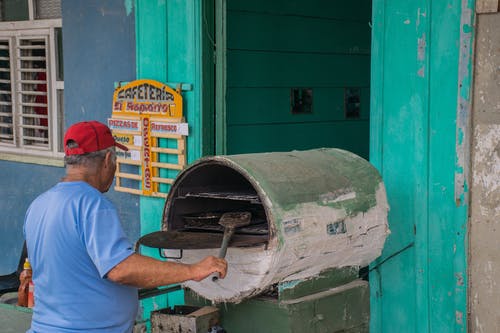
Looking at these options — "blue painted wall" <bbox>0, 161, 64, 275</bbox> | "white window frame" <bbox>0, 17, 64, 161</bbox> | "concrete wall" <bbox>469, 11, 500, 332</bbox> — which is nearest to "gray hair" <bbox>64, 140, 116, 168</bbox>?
"concrete wall" <bbox>469, 11, 500, 332</bbox>

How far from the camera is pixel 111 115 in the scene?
6207 mm

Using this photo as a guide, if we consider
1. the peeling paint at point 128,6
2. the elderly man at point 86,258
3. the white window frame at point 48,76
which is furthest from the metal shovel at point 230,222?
the white window frame at point 48,76

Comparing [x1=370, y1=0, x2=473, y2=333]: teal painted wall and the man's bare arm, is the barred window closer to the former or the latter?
[x1=370, y1=0, x2=473, y2=333]: teal painted wall

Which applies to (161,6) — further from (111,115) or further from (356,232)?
(356,232)

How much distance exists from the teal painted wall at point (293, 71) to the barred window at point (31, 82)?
1.86m

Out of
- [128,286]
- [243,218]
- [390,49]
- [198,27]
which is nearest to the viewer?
[128,286]

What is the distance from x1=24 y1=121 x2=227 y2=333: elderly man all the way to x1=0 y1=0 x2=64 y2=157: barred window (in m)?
3.80

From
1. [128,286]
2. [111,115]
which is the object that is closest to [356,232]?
[128,286]

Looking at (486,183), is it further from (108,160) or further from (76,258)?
(76,258)

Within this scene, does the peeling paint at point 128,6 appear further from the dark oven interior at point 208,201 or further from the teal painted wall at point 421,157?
the dark oven interior at point 208,201


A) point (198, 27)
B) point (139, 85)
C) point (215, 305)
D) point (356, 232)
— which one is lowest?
point (215, 305)

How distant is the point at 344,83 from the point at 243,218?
348 centimetres

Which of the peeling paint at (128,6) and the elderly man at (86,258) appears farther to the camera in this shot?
the peeling paint at (128,6)

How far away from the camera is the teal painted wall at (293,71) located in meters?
6.04
